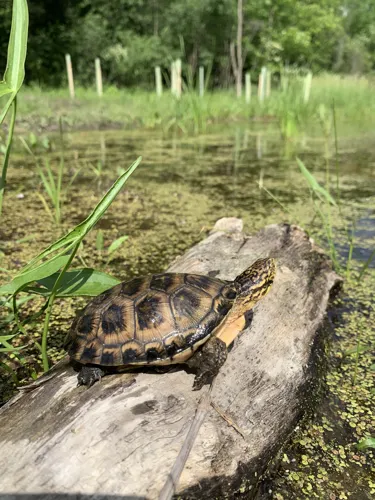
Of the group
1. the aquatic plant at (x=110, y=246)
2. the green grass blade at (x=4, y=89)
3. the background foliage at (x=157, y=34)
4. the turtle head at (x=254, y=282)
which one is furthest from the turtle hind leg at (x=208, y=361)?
the background foliage at (x=157, y=34)

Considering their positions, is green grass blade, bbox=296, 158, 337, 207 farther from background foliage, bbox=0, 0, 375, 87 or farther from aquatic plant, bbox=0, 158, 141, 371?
background foliage, bbox=0, 0, 375, 87

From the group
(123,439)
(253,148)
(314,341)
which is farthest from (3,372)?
(253,148)

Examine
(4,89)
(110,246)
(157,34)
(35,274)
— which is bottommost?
(110,246)

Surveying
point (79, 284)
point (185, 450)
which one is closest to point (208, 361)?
point (185, 450)

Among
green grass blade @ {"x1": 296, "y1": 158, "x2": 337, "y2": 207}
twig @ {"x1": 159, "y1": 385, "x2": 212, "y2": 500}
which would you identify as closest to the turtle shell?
twig @ {"x1": 159, "y1": 385, "x2": 212, "y2": 500}

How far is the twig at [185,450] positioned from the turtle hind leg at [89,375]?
0.90ft

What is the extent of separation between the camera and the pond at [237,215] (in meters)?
1.08

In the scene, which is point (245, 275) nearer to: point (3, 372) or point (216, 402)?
point (216, 402)

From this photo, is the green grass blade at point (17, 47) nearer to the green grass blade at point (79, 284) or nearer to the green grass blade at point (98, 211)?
the green grass blade at point (98, 211)

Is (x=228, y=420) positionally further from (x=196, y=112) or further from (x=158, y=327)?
(x=196, y=112)

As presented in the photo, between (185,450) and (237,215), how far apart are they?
84.3 inches

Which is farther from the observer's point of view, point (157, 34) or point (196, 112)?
point (157, 34)

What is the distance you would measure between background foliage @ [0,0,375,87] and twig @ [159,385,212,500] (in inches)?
481

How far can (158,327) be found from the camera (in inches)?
43.3
